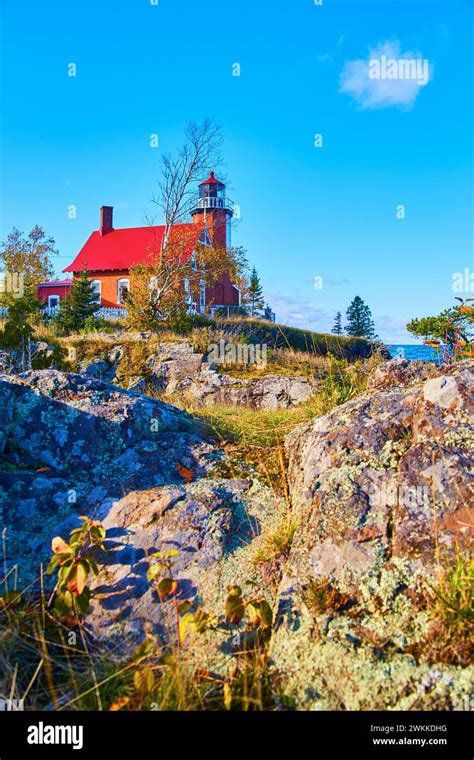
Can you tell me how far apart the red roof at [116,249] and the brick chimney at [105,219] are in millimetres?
520

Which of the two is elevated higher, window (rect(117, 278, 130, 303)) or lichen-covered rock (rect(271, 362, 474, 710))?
window (rect(117, 278, 130, 303))

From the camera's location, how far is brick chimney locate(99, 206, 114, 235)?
47.7 meters

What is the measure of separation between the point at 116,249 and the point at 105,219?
4401 mm

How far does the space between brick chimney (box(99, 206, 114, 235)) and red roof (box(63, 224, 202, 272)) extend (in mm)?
520

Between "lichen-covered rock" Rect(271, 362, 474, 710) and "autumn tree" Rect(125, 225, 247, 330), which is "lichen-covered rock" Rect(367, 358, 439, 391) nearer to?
"lichen-covered rock" Rect(271, 362, 474, 710)

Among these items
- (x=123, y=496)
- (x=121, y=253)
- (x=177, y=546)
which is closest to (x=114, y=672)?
(x=177, y=546)

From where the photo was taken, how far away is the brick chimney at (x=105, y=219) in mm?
47656

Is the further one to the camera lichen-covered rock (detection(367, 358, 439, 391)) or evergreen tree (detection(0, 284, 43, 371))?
evergreen tree (detection(0, 284, 43, 371))

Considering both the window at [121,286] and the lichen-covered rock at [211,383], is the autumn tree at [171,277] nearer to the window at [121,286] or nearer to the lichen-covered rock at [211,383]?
the lichen-covered rock at [211,383]

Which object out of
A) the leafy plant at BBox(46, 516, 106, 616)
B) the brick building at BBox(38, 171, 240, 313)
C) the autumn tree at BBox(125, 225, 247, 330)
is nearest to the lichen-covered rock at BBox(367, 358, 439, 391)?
the leafy plant at BBox(46, 516, 106, 616)

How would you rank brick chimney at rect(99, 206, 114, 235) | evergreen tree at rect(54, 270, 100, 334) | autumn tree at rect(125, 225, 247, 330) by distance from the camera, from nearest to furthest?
1. autumn tree at rect(125, 225, 247, 330)
2. evergreen tree at rect(54, 270, 100, 334)
3. brick chimney at rect(99, 206, 114, 235)

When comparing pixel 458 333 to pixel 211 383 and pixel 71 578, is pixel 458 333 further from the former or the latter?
pixel 211 383

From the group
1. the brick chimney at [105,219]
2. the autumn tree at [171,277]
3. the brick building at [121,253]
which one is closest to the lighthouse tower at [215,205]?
the brick building at [121,253]

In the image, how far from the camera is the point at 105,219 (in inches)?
1879
